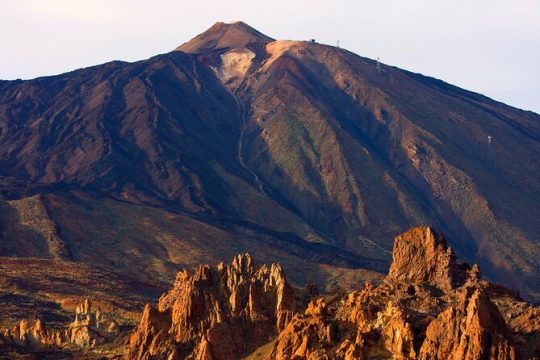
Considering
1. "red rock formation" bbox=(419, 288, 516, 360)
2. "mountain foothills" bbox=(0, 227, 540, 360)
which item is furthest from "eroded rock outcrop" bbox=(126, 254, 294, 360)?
"red rock formation" bbox=(419, 288, 516, 360)

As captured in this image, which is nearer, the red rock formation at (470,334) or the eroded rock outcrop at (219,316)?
the red rock formation at (470,334)

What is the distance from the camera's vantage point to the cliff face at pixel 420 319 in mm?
64375

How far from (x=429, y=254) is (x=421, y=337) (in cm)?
2153

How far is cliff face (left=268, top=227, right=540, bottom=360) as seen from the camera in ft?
211

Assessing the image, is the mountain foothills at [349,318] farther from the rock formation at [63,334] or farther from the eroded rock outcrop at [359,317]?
the rock formation at [63,334]

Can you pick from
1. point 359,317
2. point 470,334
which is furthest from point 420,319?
point 470,334

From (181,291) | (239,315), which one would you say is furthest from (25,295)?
(239,315)

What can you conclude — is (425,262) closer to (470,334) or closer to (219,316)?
(219,316)

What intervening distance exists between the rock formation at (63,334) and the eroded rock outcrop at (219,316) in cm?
2244

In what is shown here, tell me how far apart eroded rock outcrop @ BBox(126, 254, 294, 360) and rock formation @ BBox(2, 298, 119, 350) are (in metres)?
22.4

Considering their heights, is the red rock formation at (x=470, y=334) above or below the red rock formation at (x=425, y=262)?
below

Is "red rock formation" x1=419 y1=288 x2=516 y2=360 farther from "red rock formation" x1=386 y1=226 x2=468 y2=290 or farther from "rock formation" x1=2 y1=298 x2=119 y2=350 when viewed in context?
"rock formation" x1=2 y1=298 x2=119 y2=350

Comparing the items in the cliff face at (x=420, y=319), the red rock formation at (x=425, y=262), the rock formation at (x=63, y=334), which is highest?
the red rock formation at (x=425, y=262)

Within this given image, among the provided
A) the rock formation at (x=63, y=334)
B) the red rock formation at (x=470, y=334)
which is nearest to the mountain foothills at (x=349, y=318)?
the red rock formation at (x=470, y=334)
